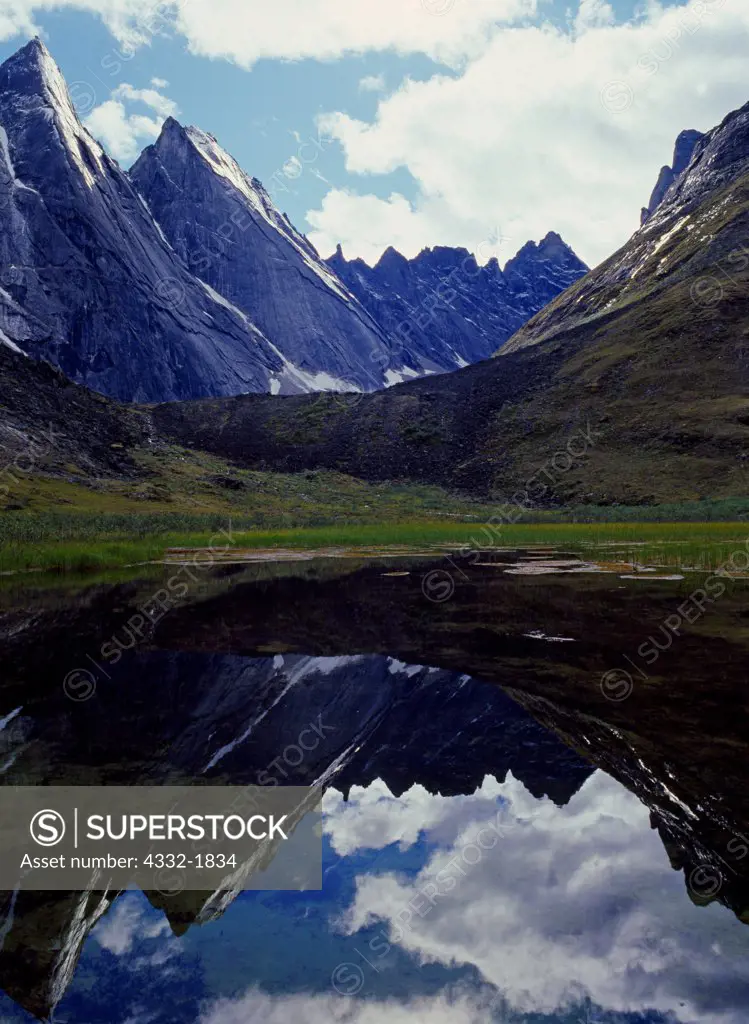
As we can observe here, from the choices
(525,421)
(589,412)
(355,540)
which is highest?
(355,540)

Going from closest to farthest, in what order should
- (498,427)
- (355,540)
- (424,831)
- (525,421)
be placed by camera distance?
(424,831)
(355,540)
(525,421)
(498,427)

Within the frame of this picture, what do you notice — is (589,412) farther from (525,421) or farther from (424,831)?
(424,831)

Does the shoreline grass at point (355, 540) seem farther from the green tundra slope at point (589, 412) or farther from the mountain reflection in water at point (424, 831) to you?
the green tundra slope at point (589, 412)

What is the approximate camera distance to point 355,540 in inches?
2228

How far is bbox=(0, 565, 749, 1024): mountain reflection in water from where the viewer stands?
593 centimetres

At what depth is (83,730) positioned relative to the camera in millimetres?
12695

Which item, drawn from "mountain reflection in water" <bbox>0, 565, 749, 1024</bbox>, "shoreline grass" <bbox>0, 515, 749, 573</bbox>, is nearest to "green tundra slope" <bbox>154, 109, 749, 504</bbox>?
"shoreline grass" <bbox>0, 515, 749, 573</bbox>

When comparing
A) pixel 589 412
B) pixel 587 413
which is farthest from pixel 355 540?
pixel 589 412

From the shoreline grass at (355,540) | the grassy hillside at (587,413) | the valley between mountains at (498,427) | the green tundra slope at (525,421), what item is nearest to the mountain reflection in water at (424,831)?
the shoreline grass at (355,540)

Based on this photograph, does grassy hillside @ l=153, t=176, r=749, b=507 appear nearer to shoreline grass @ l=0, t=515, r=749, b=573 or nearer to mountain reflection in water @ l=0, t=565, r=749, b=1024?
shoreline grass @ l=0, t=515, r=749, b=573

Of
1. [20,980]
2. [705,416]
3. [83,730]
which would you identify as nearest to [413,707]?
[83,730]

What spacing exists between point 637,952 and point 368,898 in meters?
2.44

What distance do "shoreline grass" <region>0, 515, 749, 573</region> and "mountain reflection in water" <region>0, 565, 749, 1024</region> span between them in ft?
62.4

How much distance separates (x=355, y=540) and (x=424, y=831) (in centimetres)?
4779
